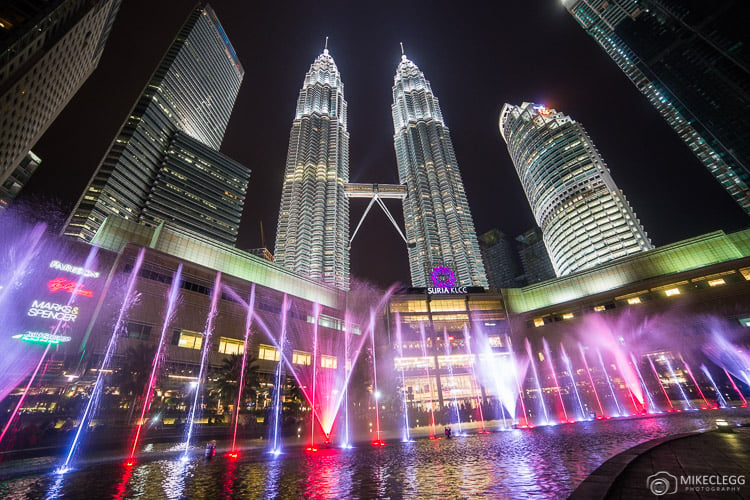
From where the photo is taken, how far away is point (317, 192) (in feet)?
419

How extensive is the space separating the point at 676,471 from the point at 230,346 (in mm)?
50106

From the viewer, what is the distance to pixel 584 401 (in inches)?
A: 2030

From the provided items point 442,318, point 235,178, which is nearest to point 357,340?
point 442,318

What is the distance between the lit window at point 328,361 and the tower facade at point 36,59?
55.2 m

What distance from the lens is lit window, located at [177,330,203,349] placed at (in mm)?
42219

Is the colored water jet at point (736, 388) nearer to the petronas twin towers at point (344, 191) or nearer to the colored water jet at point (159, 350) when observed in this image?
the colored water jet at point (159, 350)

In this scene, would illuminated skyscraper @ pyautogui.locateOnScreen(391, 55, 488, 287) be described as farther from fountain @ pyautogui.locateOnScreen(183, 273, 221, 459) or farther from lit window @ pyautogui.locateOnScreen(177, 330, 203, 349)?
lit window @ pyautogui.locateOnScreen(177, 330, 203, 349)

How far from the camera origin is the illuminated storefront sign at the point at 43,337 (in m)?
34.4

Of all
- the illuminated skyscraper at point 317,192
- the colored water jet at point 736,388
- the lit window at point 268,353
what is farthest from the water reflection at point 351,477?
the illuminated skyscraper at point 317,192

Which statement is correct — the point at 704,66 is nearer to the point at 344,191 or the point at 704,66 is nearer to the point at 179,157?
the point at 344,191

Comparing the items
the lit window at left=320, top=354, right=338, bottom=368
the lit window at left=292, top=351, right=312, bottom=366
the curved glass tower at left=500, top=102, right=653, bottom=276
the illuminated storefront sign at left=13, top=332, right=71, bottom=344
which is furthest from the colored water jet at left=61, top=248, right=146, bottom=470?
the curved glass tower at left=500, top=102, right=653, bottom=276

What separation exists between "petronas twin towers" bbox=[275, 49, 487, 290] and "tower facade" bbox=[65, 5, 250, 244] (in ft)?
84.9

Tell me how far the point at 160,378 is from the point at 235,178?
111m

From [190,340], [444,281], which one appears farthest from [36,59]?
[444,281]
